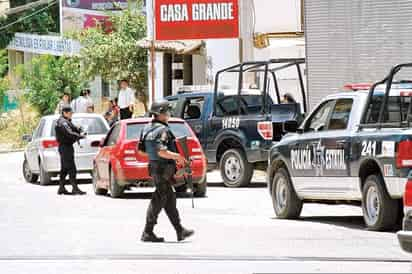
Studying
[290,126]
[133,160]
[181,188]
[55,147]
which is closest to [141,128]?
[133,160]

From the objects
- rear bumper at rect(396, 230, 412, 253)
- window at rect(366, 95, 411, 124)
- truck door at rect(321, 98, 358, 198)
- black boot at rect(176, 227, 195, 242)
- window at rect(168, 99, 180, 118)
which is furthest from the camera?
window at rect(168, 99, 180, 118)

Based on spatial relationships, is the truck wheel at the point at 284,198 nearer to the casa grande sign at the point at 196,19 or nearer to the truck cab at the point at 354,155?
the truck cab at the point at 354,155

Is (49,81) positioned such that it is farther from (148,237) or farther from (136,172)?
(148,237)

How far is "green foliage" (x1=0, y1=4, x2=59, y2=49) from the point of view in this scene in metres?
61.2

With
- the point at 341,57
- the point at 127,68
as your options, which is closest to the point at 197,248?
the point at 341,57

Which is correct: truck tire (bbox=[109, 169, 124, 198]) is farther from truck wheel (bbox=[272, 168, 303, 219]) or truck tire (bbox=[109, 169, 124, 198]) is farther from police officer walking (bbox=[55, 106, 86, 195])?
truck wheel (bbox=[272, 168, 303, 219])

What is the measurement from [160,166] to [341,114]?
10.2 ft

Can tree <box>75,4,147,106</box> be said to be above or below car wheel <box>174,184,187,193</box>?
above

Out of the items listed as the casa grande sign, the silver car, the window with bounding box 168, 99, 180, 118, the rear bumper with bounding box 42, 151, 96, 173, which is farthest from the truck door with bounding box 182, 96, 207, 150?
the casa grande sign

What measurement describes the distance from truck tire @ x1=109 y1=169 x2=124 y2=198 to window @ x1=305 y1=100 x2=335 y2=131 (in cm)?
585

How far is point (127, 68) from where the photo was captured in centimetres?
4381

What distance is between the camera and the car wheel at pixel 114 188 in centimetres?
2281

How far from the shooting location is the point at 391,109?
54.3ft

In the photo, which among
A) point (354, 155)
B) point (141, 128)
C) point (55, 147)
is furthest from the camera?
point (55, 147)
